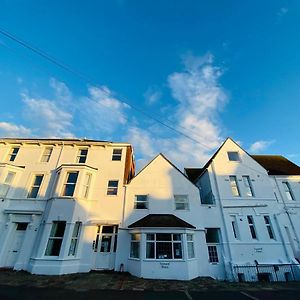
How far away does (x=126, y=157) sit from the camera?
18.2 meters

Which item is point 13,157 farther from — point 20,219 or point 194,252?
point 194,252

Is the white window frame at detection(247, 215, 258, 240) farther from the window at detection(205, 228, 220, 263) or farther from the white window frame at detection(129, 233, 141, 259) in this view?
the white window frame at detection(129, 233, 141, 259)

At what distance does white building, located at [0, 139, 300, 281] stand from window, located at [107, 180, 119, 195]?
88 millimetres

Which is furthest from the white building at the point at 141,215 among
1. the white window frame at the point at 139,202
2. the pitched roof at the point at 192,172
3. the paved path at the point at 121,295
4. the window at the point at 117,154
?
the pitched roof at the point at 192,172

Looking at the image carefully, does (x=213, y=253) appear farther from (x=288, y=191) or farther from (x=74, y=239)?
(x=74, y=239)

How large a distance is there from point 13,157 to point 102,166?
9.05 meters

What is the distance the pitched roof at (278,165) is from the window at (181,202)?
10.2 metres

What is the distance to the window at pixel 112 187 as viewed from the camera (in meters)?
16.2

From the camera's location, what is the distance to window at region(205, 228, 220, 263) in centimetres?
1452

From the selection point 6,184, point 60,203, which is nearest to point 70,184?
point 60,203

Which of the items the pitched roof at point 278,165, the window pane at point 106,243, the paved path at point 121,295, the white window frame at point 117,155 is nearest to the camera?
the paved path at point 121,295

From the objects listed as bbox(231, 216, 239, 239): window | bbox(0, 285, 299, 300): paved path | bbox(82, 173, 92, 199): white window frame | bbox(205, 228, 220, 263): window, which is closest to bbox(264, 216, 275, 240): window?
bbox(231, 216, 239, 239): window

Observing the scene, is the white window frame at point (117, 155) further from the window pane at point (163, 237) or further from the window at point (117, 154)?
the window pane at point (163, 237)

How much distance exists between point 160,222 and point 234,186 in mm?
8355
